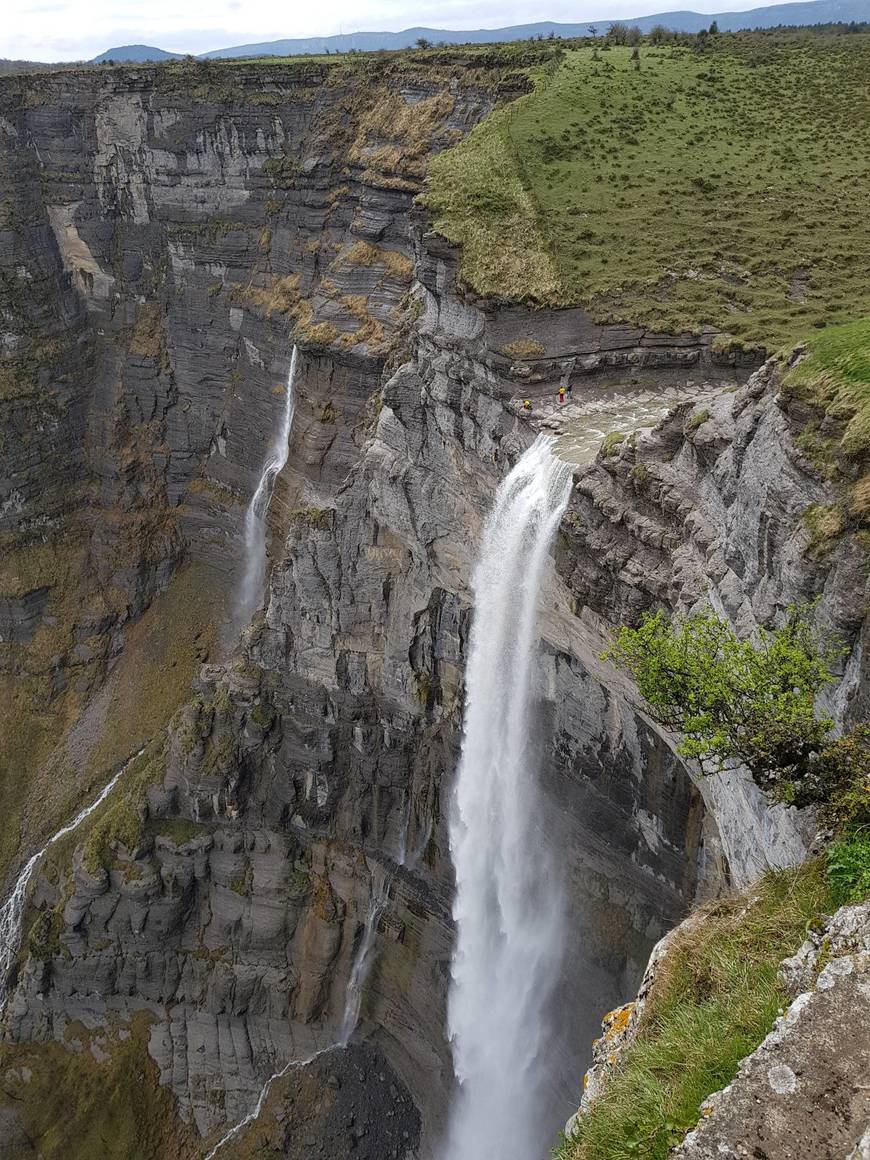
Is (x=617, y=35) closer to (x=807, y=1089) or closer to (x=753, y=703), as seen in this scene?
(x=753, y=703)

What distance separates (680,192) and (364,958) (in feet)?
130

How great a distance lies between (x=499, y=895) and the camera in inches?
1320

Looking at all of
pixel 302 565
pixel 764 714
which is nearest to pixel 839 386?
pixel 764 714

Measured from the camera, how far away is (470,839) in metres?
34.5

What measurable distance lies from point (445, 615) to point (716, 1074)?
88.6 feet

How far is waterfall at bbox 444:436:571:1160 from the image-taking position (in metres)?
30.9

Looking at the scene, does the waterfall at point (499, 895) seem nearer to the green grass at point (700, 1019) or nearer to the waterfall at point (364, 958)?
the waterfall at point (364, 958)

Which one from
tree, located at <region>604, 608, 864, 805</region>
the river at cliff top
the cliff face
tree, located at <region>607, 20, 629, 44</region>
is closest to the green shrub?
tree, located at <region>604, 608, 864, 805</region>

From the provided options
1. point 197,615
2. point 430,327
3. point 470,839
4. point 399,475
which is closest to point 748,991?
point 470,839

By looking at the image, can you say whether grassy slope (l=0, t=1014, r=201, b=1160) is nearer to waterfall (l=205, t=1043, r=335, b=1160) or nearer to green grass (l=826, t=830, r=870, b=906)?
waterfall (l=205, t=1043, r=335, b=1160)

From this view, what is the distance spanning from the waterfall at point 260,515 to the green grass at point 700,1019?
4415 cm

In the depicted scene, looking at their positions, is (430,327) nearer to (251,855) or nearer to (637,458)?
(637,458)

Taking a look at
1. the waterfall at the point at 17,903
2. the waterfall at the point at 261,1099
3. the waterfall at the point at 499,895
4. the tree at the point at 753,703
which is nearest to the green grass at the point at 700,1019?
the tree at the point at 753,703

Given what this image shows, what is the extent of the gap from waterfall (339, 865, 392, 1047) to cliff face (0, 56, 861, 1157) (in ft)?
1.26
